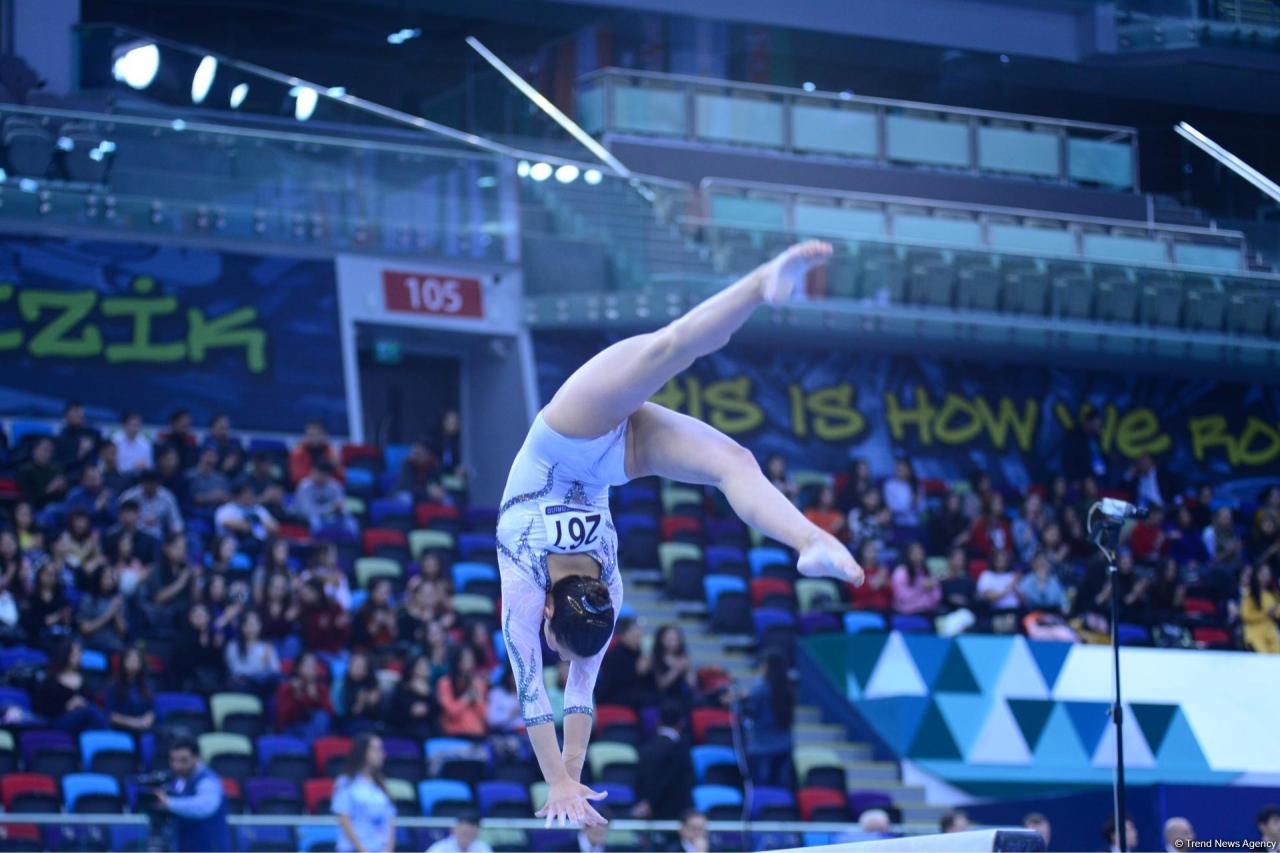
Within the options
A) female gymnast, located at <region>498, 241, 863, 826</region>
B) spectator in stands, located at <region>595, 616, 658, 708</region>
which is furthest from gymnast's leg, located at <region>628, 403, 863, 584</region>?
spectator in stands, located at <region>595, 616, 658, 708</region>

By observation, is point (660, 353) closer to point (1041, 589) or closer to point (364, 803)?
point (364, 803)

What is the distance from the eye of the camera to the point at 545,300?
16.9 meters

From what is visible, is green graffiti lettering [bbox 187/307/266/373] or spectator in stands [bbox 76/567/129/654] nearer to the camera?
spectator in stands [bbox 76/567/129/654]

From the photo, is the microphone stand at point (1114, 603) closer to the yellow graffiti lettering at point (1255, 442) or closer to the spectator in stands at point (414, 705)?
the spectator in stands at point (414, 705)

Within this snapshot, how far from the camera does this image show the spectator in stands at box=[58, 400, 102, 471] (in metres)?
13.4

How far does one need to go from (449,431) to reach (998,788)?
603 cm

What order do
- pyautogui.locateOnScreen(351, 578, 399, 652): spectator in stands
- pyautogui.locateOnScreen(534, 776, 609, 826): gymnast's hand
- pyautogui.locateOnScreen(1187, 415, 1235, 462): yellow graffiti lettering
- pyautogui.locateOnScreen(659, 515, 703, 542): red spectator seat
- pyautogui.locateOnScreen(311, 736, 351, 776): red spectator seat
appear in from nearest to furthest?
pyautogui.locateOnScreen(534, 776, 609, 826): gymnast's hand, pyautogui.locateOnScreen(311, 736, 351, 776): red spectator seat, pyautogui.locateOnScreen(351, 578, 399, 652): spectator in stands, pyautogui.locateOnScreen(659, 515, 703, 542): red spectator seat, pyautogui.locateOnScreen(1187, 415, 1235, 462): yellow graffiti lettering

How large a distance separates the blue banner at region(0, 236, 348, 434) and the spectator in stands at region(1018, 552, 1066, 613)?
21.3 feet

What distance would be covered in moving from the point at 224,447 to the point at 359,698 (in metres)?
3.32

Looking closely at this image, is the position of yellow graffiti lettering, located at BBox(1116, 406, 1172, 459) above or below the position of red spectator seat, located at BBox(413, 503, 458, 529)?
above

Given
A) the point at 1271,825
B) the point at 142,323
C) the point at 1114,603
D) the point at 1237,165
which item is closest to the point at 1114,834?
the point at 1271,825

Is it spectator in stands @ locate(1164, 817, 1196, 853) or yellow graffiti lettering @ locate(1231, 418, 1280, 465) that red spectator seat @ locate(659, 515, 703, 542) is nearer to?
spectator in stands @ locate(1164, 817, 1196, 853)

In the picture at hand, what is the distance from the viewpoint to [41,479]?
1303 cm

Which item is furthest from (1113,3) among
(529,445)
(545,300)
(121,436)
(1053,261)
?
(529,445)
